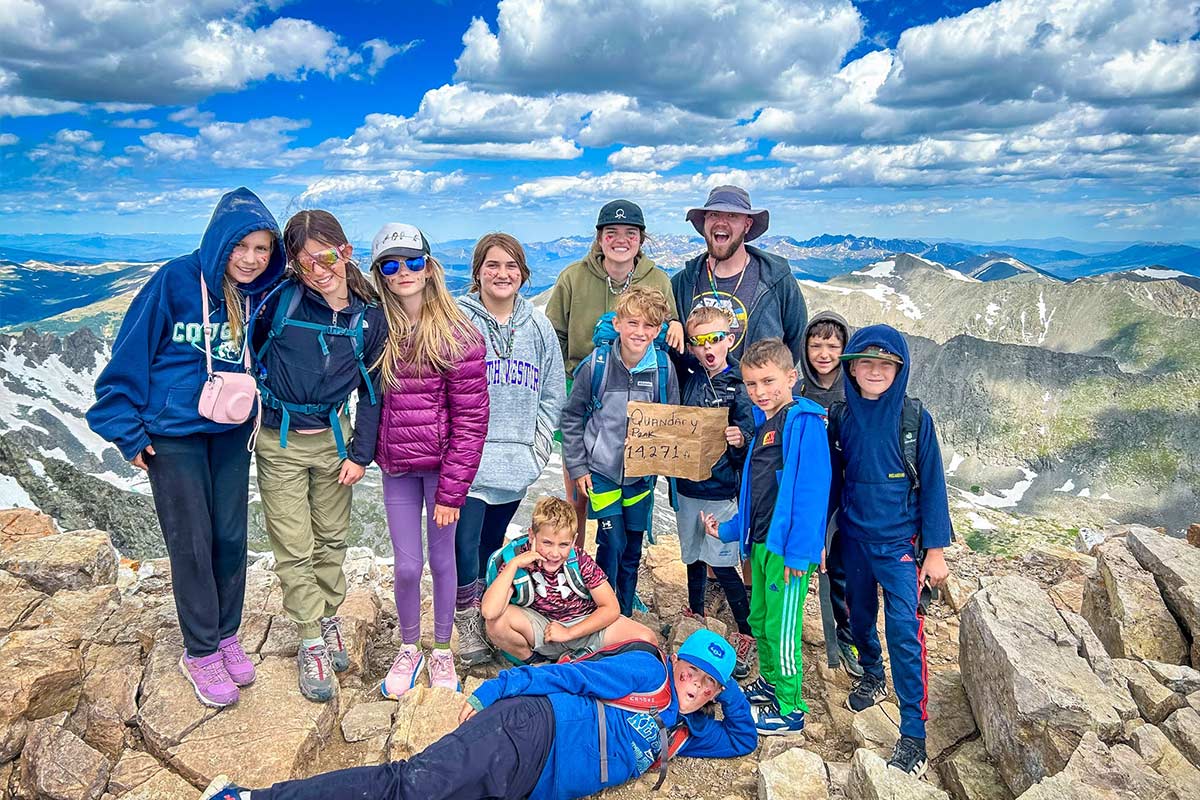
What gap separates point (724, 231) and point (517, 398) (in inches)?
135

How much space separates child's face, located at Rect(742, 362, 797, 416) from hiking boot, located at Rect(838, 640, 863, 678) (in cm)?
383

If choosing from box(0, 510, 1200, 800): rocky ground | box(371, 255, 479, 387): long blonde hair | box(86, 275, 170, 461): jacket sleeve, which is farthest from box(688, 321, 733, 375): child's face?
box(86, 275, 170, 461): jacket sleeve

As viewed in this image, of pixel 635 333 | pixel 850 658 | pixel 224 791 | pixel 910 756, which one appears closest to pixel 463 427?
pixel 635 333

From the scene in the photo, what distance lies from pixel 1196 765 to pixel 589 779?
5.47 meters

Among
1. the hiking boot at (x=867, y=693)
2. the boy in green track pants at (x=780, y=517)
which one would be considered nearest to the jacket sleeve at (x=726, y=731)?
the boy in green track pants at (x=780, y=517)

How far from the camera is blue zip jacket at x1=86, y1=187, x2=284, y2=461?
20.5 ft

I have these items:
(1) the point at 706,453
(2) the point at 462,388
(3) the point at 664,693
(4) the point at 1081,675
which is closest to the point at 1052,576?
(4) the point at 1081,675

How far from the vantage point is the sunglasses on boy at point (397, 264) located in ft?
23.3

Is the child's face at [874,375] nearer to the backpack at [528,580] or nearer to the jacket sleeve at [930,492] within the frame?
the jacket sleeve at [930,492]

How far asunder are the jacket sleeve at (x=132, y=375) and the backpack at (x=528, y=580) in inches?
146

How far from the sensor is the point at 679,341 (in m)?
8.30

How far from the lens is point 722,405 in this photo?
8.45m

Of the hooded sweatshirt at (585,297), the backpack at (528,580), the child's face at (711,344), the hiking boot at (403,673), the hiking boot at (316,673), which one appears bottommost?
the hiking boot at (403,673)

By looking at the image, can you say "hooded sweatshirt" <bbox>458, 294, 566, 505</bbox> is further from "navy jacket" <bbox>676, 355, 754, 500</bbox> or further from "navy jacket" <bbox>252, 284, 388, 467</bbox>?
"navy jacket" <bbox>676, 355, 754, 500</bbox>
